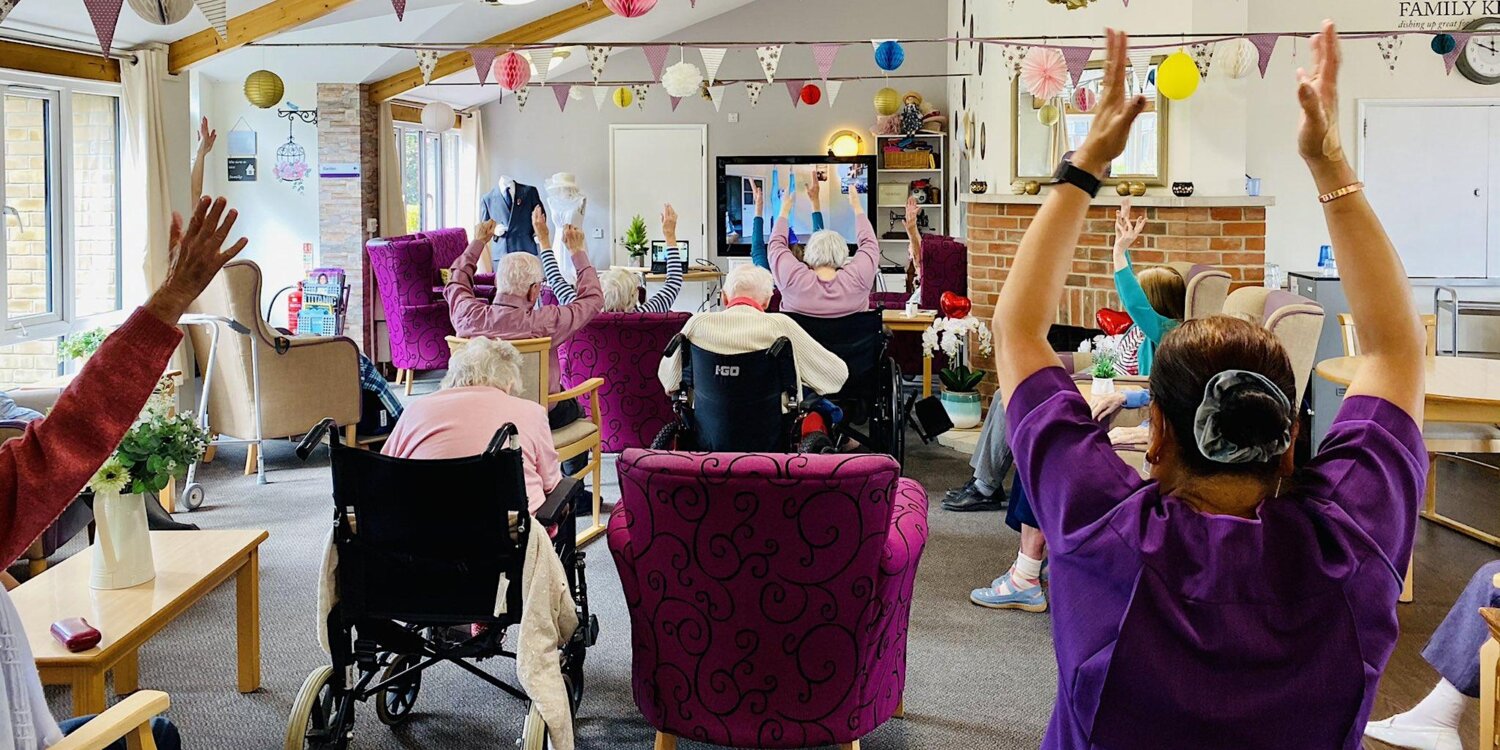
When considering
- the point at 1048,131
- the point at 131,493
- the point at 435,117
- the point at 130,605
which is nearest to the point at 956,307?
the point at 1048,131

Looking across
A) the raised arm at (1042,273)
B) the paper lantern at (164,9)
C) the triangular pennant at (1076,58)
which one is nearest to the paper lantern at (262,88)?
the paper lantern at (164,9)

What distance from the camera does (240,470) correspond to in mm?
6477

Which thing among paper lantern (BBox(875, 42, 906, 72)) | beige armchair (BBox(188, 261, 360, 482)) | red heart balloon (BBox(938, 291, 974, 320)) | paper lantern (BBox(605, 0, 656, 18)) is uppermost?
paper lantern (BBox(605, 0, 656, 18))

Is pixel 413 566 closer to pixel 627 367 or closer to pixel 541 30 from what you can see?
pixel 627 367

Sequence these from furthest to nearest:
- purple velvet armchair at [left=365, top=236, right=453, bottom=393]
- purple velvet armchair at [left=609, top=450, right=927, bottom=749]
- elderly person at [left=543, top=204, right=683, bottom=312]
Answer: purple velvet armchair at [left=365, top=236, right=453, bottom=393] < elderly person at [left=543, top=204, right=683, bottom=312] < purple velvet armchair at [left=609, top=450, right=927, bottom=749]

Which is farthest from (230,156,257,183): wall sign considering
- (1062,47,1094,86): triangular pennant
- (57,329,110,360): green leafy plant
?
(1062,47,1094,86): triangular pennant

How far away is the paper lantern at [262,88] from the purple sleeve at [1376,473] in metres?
7.45

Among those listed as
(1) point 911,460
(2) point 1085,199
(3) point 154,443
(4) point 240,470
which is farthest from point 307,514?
(2) point 1085,199

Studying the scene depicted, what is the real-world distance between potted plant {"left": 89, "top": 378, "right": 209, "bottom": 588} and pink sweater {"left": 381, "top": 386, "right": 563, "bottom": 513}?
1.75 feet

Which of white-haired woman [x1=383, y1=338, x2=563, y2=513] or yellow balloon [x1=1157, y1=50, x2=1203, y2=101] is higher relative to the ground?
yellow balloon [x1=1157, y1=50, x2=1203, y2=101]

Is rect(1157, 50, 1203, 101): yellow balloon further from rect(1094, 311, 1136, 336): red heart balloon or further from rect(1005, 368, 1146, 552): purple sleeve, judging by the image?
rect(1005, 368, 1146, 552): purple sleeve

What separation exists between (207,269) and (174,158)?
668cm

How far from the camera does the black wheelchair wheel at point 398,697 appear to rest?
3271mm

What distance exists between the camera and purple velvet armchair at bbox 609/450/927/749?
2633 mm
